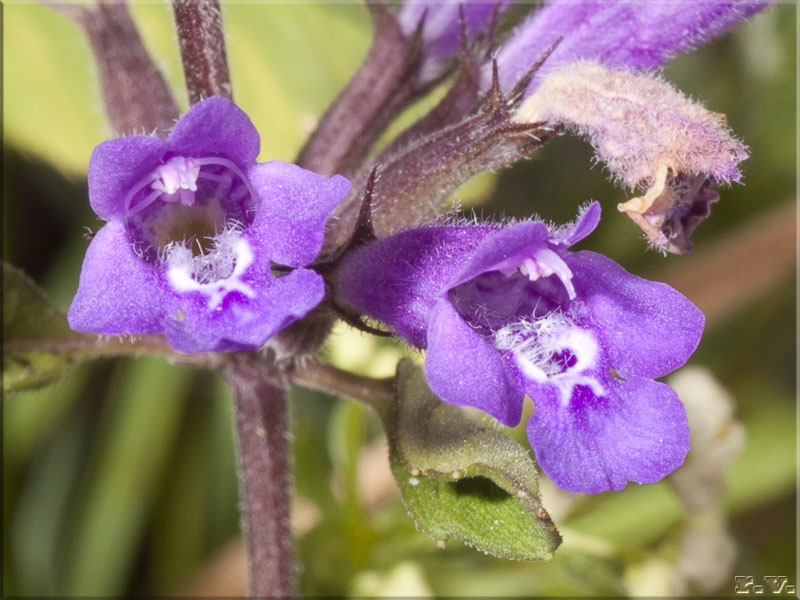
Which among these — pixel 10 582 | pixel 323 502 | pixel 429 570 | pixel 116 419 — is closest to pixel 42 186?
pixel 116 419

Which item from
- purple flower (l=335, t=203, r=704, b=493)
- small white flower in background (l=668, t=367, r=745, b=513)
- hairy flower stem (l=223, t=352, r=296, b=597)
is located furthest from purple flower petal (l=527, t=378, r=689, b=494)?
small white flower in background (l=668, t=367, r=745, b=513)

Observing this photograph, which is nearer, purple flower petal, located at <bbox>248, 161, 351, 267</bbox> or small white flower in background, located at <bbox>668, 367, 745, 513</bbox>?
purple flower petal, located at <bbox>248, 161, 351, 267</bbox>

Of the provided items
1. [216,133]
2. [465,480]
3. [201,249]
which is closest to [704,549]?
[465,480]

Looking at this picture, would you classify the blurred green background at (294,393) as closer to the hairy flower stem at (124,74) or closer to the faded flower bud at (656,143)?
the hairy flower stem at (124,74)

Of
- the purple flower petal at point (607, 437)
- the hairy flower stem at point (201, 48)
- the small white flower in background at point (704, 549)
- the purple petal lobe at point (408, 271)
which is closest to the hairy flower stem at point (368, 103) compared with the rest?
the hairy flower stem at point (201, 48)

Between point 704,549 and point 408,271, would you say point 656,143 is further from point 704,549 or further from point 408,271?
point 704,549

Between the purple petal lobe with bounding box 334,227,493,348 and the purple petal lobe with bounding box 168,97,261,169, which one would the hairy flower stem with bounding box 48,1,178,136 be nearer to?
the purple petal lobe with bounding box 168,97,261,169
